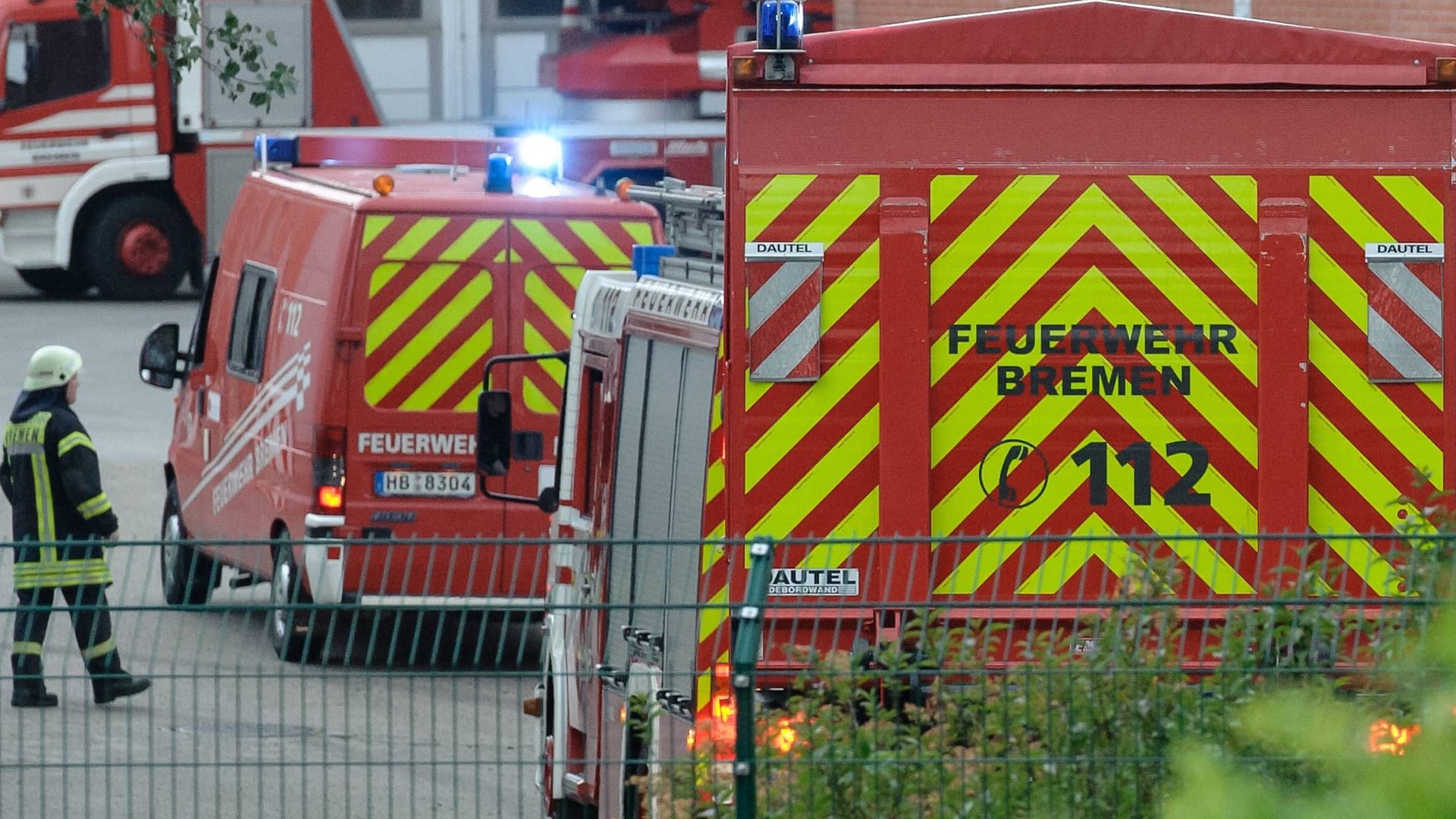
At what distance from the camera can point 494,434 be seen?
7.74 meters

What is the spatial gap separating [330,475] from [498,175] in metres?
1.54

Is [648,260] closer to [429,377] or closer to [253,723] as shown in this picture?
[253,723]

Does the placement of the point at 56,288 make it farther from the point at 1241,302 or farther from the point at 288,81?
the point at 1241,302

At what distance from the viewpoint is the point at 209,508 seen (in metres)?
11.7

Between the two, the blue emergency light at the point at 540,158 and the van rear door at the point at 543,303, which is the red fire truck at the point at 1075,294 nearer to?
the van rear door at the point at 543,303

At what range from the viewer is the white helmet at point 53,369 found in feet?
32.0

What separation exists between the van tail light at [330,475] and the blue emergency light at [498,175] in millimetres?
1290

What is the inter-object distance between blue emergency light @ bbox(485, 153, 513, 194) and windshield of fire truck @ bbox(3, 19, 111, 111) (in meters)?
13.9

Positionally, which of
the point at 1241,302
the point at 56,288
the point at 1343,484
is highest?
the point at 1241,302

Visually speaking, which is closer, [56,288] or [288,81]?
[288,81]

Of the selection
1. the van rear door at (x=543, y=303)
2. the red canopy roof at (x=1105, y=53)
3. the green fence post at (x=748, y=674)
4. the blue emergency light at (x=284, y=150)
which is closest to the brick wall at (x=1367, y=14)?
the blue emergency light at (x=284, y=150)

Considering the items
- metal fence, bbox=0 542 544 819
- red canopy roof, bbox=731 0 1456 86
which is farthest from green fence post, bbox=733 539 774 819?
red canopy roof, bbox=731 0 1456 86

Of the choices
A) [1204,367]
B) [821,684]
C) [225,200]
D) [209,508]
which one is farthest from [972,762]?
[225,200]

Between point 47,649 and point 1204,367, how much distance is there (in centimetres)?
280
